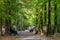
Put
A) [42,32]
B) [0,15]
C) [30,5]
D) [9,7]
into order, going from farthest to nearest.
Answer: [30,5], [42,32], [9,7], [0,15]

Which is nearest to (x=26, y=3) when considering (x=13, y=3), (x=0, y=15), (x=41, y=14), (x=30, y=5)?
(x=30, y=5)

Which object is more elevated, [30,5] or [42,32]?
[30,5]

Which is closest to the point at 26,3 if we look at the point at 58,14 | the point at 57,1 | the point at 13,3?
the point at 13,3

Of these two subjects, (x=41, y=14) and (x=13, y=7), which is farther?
(x=41, y=14)

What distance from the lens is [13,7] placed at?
30.6 meters

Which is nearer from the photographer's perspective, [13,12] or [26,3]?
[13,12]

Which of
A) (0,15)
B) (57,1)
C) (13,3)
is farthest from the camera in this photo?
(13,3)

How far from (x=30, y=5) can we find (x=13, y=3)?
37.0 ft

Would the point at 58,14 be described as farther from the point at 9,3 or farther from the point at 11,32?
the point at 11,32

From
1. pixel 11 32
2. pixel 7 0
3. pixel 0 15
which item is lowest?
pixel 11 32

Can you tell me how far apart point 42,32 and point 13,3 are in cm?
690

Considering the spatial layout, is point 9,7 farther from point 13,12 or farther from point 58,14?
point 58,14

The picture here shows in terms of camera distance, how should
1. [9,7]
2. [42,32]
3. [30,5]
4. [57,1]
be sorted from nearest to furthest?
[57,1] → [9,7] → [42,32] → [30,5]

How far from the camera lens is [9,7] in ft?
95.8
